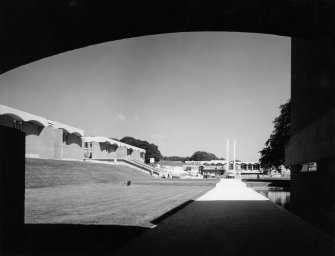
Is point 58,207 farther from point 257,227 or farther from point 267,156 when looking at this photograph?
point 267,156

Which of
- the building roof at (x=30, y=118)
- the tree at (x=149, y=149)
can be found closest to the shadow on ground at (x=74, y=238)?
the building roof at (x=30, y=118)

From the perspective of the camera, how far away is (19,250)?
21.4 ft

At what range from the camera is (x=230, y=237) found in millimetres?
8141

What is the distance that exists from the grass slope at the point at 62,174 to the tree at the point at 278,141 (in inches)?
681

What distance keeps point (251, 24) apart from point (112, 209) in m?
9.71

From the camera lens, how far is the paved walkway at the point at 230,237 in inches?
267

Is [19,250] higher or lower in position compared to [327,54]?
lower

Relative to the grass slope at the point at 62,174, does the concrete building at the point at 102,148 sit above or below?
above

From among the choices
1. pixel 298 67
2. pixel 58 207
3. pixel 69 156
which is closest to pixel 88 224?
pixel 58 207

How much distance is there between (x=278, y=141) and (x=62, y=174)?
22.9 metres

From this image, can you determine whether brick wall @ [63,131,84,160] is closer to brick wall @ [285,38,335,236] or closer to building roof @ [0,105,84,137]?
building roof @ [0,105,84,137]

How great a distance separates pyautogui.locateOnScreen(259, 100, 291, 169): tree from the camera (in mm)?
36144

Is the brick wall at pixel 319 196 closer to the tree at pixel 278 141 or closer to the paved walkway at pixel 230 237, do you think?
the paved walkway at pixel 230 237

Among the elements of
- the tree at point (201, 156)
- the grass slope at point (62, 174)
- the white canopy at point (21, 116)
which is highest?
the white canopy at point (21, 116)
